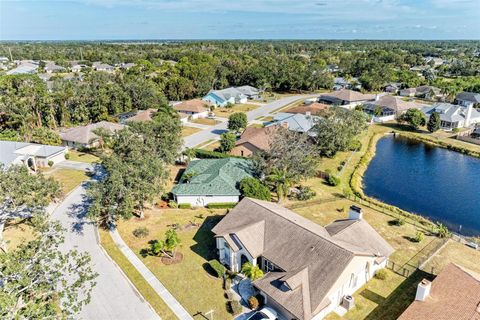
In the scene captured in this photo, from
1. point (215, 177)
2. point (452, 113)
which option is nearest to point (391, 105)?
point (452, 113)

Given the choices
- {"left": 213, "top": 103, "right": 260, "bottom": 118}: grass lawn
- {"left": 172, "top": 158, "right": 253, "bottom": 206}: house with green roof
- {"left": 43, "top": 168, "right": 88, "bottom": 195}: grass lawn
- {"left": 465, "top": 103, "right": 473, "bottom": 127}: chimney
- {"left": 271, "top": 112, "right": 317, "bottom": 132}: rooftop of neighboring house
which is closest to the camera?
{"left": 172, "top": 158, "right": 253, "bottom": 206}: house with green roof

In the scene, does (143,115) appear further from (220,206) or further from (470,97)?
(470,97)

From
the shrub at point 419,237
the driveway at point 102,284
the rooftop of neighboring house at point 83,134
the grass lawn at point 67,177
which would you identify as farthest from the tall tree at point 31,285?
the rooftop of neighboring house at point 83,134

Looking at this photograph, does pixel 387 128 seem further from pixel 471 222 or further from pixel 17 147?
pixel 17 147

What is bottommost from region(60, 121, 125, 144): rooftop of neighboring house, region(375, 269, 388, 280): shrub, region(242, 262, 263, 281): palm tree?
region(375, 269, 388, 280): shrub

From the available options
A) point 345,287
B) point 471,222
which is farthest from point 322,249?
point 471,222

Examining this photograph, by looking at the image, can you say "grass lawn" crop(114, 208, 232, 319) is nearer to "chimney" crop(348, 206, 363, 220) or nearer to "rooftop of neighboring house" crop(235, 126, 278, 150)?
"chimney" crop(348, 206, 363, 220)

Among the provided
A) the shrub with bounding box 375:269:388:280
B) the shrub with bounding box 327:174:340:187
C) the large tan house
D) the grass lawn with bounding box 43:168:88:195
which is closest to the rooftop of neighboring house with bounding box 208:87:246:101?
the large tan house
